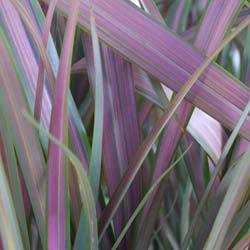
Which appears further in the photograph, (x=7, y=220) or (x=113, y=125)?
(x=113, y=125)

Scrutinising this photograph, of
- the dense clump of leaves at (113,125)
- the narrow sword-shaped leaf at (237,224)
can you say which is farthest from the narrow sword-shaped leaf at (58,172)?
the narrow sword-shaped leaf at (237,224)

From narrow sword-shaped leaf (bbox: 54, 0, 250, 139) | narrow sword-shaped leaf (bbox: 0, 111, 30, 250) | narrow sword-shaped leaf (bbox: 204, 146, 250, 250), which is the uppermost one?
narrow sword-shaped leaf (bbox: 54, 0, 250, 139)

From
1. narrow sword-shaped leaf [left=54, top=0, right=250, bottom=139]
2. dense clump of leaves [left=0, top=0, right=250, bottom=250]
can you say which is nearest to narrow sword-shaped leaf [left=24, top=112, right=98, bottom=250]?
dense clump of leaves [left=0, top=0, right=250, bottom=250]

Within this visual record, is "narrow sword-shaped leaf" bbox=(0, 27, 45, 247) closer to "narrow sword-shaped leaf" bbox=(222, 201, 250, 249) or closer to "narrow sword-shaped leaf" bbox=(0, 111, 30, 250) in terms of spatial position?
"narrow sword-shaped leaf" bbox=(0, 111, 30, 250)

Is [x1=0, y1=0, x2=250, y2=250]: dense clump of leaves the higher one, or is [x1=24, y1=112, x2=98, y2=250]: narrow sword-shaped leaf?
[x1=0, y1=0, x2=250, y2=250]: dense clump of leaves

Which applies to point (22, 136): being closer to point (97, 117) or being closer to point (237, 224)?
point (97, 117)

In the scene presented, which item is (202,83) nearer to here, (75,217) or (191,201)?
(75,217)

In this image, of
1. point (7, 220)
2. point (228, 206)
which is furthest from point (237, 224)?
point (7, 220)

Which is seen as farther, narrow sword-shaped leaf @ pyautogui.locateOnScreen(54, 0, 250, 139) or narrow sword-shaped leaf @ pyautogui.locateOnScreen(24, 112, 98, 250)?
narrow sword-shaped leaf @ pyautogui.locateOnScreen(54, 0, 250, 139)
